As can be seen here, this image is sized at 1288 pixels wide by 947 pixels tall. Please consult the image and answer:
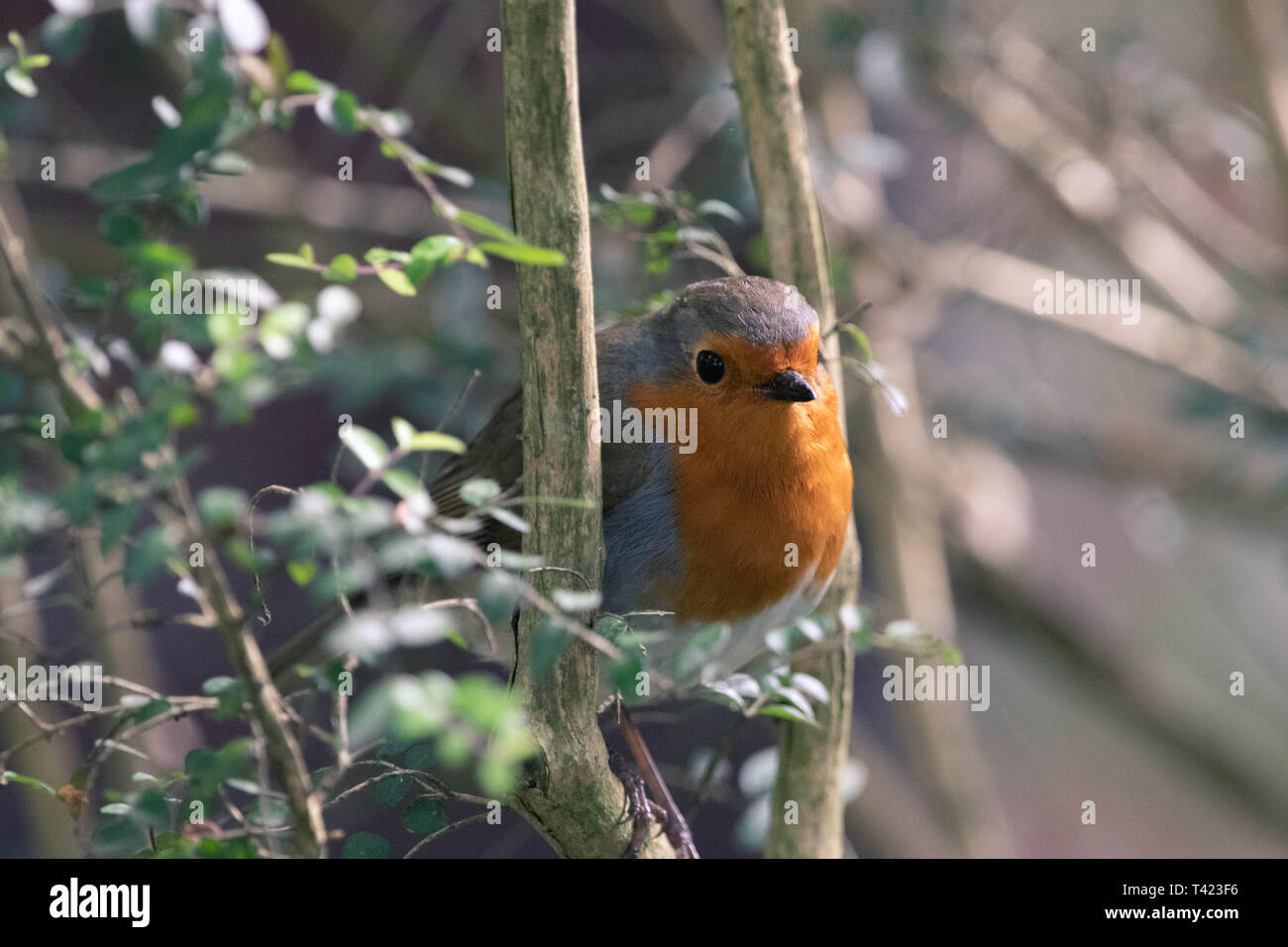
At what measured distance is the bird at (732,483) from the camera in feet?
6.57

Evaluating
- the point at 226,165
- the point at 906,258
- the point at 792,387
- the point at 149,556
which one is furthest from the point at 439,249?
the point at 906,258

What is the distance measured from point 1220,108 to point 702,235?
108 inches

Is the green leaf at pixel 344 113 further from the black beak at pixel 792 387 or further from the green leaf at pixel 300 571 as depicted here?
the black beak at pixel 792 387

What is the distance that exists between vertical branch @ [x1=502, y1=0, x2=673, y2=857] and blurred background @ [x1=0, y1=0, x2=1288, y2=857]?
130 centimetres

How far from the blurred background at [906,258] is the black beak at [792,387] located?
803mm

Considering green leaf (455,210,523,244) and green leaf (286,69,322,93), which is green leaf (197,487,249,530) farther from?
green leaf (286,69,322,93)

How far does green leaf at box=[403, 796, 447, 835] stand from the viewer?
1454 millimetres

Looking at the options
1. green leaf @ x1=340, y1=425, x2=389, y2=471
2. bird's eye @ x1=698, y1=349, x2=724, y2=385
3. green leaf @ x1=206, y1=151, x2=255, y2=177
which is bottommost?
green leaf @ x1=340, y1=425, x2=389, y2=471

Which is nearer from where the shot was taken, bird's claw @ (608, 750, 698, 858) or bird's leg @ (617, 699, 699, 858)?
bird's claw @ (608, 750, 698, 858)

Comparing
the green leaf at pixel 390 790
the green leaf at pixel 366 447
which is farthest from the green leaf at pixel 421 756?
the green leaf at pixel 366 447
